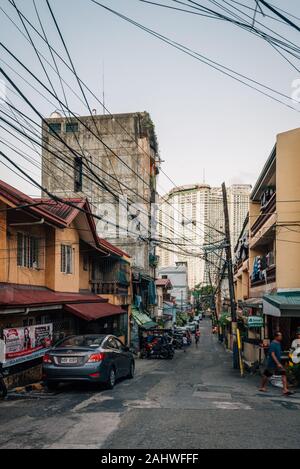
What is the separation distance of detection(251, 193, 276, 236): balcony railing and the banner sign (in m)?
11.1

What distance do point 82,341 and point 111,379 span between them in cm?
130

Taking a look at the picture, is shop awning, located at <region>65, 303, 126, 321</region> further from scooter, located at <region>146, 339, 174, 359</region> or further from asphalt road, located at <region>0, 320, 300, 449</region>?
asphalt road, located at <region>0, 320, 300, 449</region>

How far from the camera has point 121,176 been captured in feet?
148

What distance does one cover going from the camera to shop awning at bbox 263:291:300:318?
18.2 m

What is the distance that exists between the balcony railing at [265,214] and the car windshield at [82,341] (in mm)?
11439

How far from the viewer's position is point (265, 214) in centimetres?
2489

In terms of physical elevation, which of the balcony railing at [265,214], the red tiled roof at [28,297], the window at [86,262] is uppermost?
the balcony railing at [265,214]

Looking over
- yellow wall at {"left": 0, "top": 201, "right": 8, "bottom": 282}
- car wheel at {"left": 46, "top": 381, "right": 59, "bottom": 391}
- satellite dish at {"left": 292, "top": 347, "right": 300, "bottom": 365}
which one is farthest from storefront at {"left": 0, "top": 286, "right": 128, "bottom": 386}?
satellite dish at {"left": 292, "top": 347, "right": 300, "bottom": 365}

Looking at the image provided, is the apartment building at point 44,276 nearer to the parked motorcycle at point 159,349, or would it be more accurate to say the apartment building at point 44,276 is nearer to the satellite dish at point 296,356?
the parked motorcycle at point 159,349

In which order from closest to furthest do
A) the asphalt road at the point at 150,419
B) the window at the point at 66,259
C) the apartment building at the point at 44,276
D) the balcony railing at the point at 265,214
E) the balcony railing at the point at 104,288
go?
1. the asphalt road at the point at 150,419
2. the apartment building at the point at 44,276
3. the window at the point at 66,259
4. the balcony railing at the point at 265,214
5. the balcony railing at the point at 104,288

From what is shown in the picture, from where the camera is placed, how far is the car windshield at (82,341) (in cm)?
1418

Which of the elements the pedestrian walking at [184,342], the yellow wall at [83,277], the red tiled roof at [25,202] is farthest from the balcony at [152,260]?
the red tiled roof at [25,202]

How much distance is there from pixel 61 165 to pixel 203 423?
131ft

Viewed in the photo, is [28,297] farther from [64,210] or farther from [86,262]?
[86,262]
